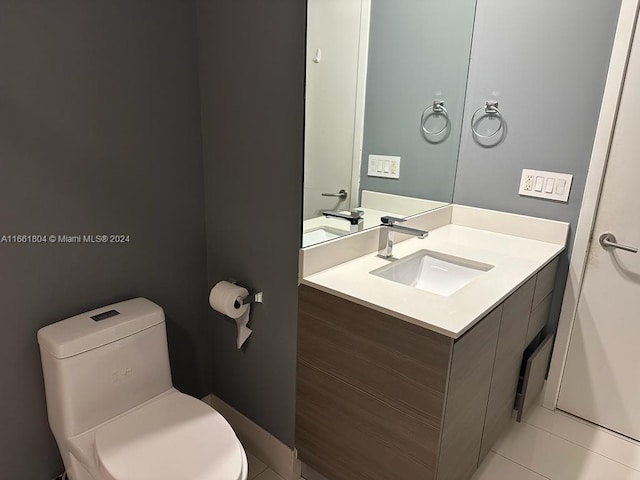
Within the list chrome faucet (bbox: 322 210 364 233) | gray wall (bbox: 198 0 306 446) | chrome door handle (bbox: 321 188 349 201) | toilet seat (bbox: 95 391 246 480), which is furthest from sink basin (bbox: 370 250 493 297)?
toilet seat (bbox: 95 391 246 480)

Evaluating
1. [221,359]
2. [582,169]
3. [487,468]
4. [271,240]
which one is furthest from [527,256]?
[221,359]

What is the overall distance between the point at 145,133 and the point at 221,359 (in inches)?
39.0

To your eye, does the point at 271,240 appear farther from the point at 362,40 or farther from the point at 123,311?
the point at 362,40

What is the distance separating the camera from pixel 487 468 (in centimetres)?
178

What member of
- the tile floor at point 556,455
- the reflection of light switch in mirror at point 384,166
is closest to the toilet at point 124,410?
the tile floor at point 556,455

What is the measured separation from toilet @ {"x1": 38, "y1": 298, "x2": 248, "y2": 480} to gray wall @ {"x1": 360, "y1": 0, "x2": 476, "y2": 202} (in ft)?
3.65

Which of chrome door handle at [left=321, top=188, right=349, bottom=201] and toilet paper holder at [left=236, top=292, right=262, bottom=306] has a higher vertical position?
chrome door handle at [left=321, top=188, right=349, bottom=201]

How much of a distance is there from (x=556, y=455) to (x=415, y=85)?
1.77m

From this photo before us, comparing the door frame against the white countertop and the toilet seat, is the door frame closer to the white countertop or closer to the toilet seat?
the white countertop

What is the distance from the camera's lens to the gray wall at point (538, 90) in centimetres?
179

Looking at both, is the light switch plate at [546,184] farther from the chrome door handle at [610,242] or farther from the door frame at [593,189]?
the chrome door handle at [610,242]

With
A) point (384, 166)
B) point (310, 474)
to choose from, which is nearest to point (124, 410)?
point (310, 474)

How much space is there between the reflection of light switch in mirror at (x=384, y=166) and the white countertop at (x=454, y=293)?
1.10ft

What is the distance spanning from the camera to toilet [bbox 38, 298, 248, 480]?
1.22 metres
